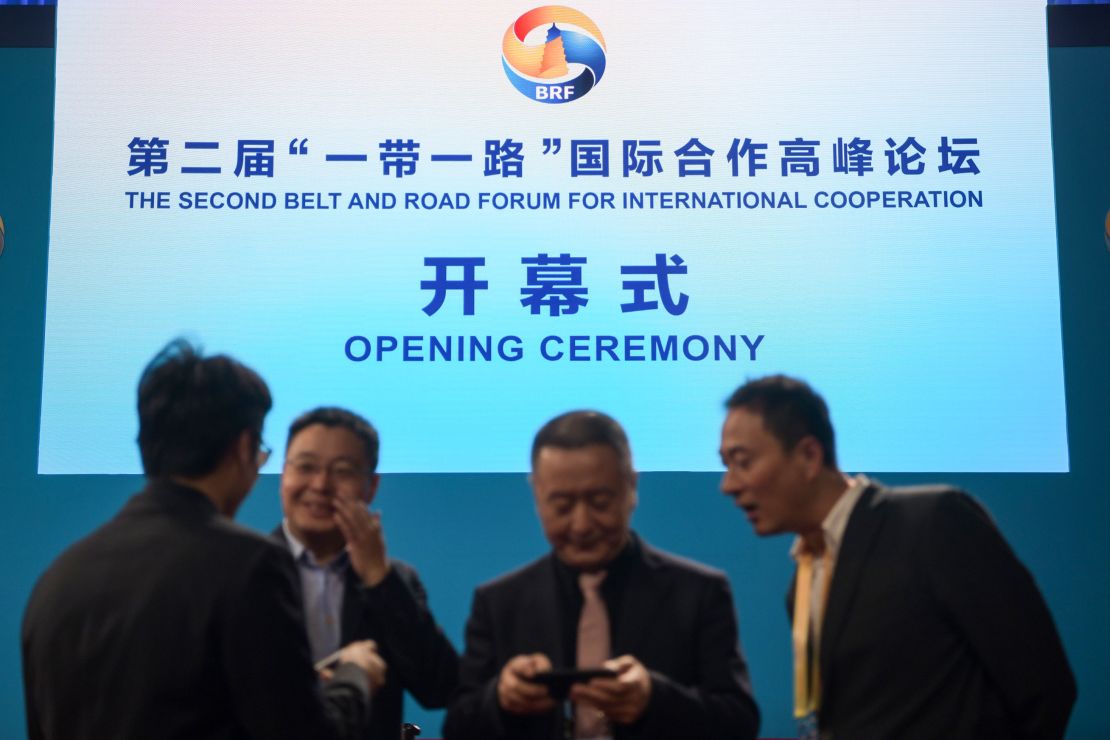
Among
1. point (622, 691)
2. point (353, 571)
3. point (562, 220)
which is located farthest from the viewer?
point (562, 220)

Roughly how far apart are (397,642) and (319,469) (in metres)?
0.37

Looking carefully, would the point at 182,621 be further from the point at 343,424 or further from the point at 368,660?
the point at 343,424

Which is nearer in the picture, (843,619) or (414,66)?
(843,619)

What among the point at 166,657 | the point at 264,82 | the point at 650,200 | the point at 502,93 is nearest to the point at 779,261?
the point at 650,200

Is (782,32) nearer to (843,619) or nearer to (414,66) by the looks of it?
(414,66)

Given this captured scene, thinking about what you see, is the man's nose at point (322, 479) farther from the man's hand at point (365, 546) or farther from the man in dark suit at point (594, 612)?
the man in dark suit at point (594, 612)

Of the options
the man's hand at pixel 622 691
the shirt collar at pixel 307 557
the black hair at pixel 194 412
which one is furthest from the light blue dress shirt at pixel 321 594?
the man's hand at pixel 622 691

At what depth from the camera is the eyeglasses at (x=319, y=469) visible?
237 centimetres

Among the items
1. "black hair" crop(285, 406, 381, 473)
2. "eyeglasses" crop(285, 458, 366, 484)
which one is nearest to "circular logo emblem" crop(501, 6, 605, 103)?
"black hair" crop(285, 406, 381, 473)

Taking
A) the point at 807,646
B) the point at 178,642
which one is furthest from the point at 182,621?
the point at 807,646

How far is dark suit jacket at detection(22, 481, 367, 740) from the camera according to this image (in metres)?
1.91

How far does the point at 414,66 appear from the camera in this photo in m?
4.30

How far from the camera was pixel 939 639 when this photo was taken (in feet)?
6.90

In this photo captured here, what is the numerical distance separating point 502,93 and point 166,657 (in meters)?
2.82
